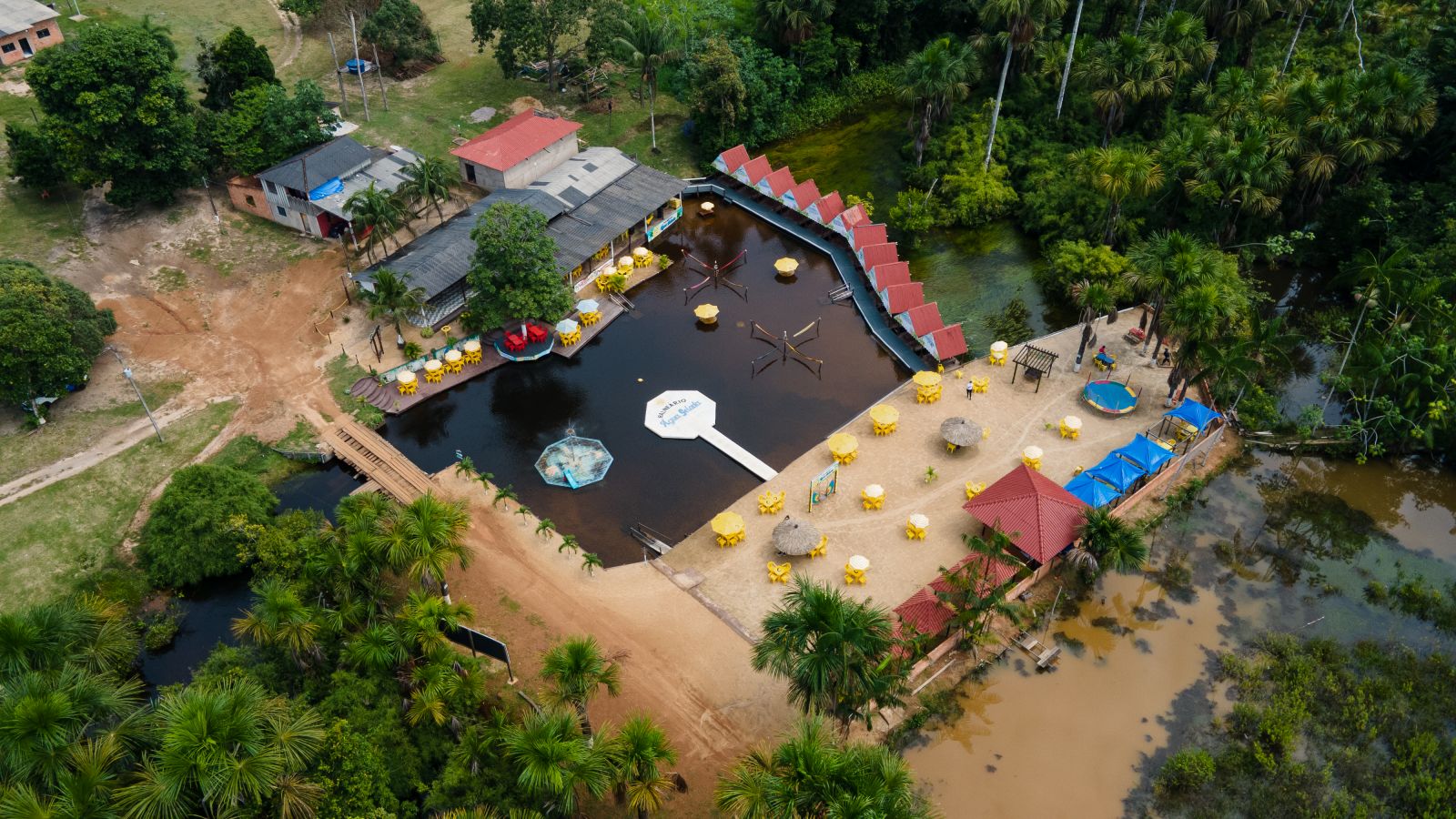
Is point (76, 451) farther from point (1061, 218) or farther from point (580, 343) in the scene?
point (1061, 218)

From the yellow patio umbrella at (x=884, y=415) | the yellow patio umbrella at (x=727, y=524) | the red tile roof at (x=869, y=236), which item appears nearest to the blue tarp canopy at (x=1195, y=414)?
the yellow patio umbrella at (x=884, y=415)

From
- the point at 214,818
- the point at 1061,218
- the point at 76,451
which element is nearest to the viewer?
the point at 214,818

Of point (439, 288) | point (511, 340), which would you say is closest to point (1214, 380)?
point (511, 340)

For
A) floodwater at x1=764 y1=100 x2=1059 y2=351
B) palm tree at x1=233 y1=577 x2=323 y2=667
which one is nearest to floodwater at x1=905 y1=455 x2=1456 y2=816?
Answer: floodwater at x1=764 y1=100 x2=1059 y2=351

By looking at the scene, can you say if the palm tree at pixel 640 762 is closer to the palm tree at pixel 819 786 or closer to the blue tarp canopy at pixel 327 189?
the palm tree at pixel 819 786

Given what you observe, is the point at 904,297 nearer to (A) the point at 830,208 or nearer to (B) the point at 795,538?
(A) the point at 830,208

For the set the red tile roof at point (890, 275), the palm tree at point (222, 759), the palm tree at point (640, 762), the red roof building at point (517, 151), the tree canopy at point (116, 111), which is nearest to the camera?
the palm tree at point (222, 759)

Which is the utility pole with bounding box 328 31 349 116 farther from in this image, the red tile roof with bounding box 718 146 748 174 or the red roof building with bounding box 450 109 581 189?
the red tile roof with bounding box 718 146 748 174
